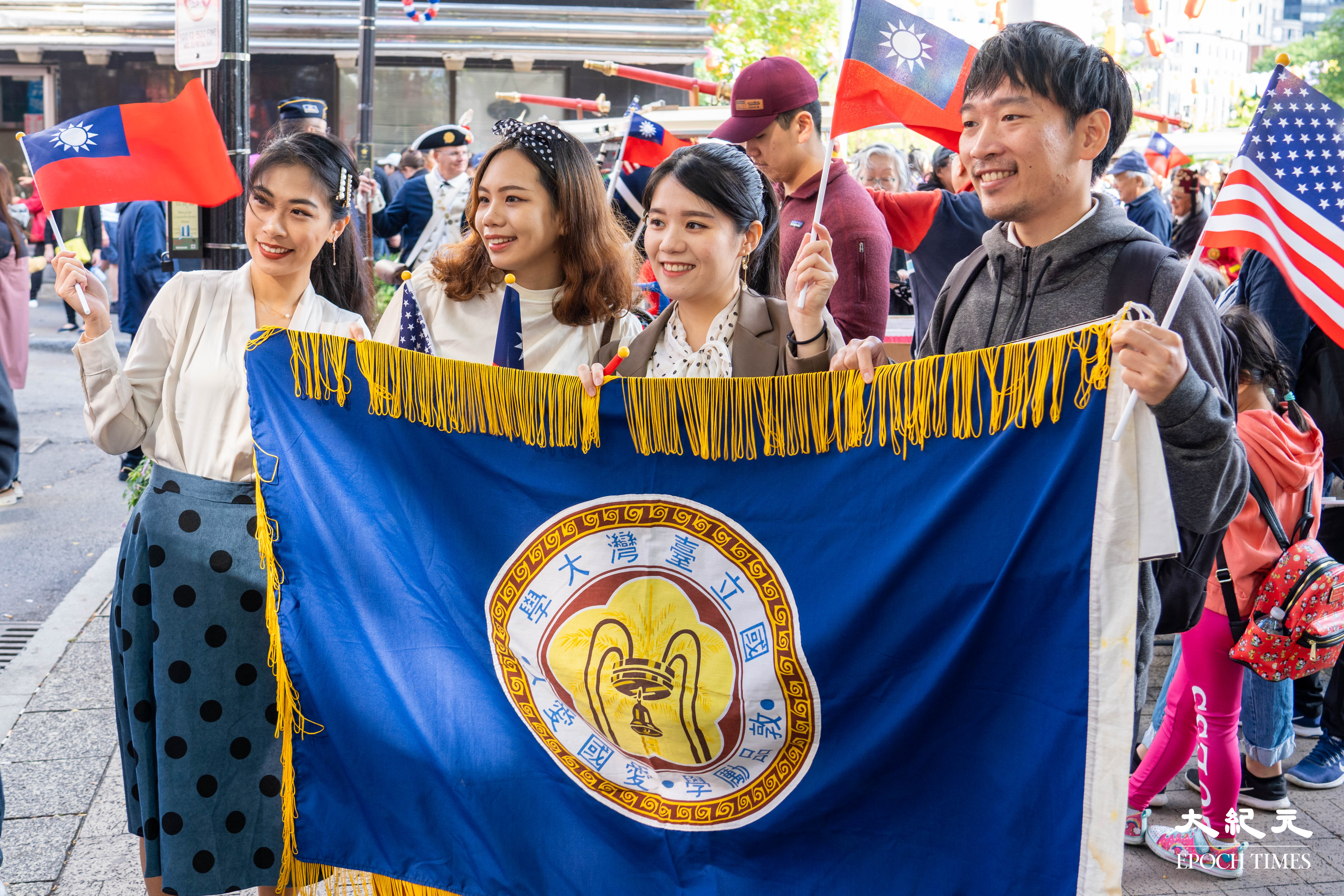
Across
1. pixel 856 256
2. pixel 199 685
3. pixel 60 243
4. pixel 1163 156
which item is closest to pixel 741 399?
pixel 856 256

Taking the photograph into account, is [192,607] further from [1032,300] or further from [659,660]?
[1032,300]

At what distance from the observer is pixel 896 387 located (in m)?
2.30

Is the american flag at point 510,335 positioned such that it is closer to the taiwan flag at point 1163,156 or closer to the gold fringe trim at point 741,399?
the gold fringe trim at point 741,399

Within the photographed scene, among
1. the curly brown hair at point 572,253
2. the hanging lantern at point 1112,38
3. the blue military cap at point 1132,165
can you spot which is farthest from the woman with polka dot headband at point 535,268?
the hanging lantern at point 1112,38

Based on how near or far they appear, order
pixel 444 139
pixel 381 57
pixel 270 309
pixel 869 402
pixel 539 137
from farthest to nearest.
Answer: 1. pixel 381 57
2. pixel 444 139
3. pixel 539 137
4. pixel 270 309
5. pixel 869 402

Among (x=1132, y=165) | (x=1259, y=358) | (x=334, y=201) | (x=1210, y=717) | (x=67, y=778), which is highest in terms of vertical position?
(x=1132, y=165)

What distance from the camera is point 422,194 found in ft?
27.6

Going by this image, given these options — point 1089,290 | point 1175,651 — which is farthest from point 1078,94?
point 1175,651

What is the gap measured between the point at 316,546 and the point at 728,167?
1.34 m

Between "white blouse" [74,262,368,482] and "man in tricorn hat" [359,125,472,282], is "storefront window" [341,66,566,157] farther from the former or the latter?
"white blouse" [74,262,368,482]

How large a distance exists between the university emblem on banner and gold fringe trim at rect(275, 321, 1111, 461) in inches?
7.3

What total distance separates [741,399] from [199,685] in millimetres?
1487

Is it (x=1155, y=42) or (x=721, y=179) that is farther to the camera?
(x=1155, y=42)

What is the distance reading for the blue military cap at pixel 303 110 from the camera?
21.0 ft
